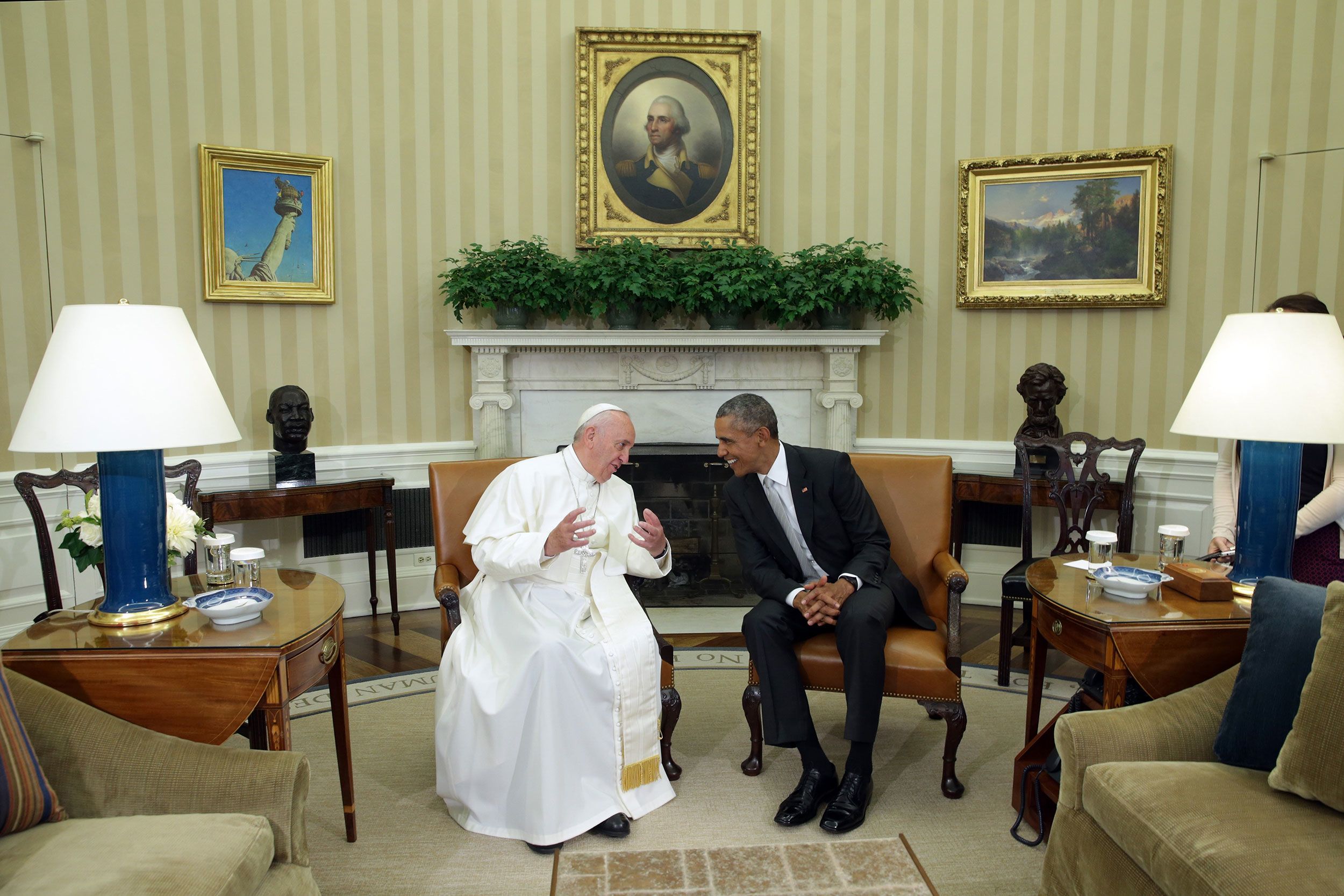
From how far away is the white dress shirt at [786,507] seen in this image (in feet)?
11.6

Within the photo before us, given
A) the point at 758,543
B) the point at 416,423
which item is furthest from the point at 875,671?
the point at 416,423

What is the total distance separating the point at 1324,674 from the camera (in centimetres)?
204

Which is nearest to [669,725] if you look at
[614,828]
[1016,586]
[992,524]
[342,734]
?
[614,828]

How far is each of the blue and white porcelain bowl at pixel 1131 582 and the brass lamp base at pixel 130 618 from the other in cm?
277

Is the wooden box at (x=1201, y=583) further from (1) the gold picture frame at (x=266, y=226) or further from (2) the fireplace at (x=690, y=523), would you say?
(1) the gold picture frame at (x=266, y=226)

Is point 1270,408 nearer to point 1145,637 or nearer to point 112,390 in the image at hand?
point 1145,637

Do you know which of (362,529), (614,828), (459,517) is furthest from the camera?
(362,529)

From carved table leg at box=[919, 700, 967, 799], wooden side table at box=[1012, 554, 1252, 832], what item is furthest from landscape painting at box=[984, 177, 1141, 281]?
carved table leg at box=[919, 700, 967, 799]

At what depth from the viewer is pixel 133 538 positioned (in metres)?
2.57

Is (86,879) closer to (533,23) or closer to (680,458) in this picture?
(680,458)

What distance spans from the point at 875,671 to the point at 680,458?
2591 mm

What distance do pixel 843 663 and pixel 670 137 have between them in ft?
12.5

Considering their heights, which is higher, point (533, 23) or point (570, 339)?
point (533, 23)

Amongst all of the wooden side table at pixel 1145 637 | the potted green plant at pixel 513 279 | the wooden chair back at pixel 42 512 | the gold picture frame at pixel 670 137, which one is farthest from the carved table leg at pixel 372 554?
the wooden side table at pixel 1145 637
